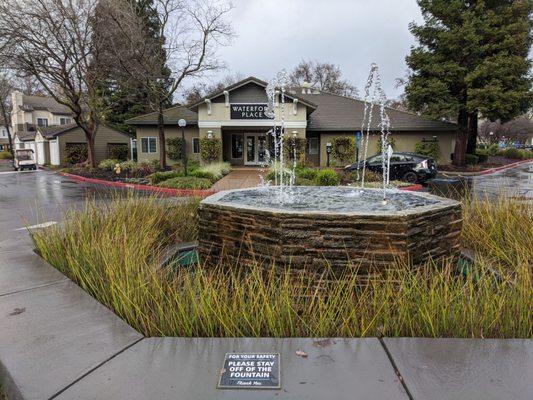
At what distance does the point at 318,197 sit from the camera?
698cm

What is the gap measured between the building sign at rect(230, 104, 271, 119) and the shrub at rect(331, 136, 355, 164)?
5.70m

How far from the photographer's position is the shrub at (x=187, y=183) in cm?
1810

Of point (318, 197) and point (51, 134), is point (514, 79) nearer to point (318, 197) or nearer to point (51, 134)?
point (318, 197)

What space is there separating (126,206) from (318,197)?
3311mm

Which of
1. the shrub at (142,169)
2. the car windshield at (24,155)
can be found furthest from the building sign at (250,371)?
the car windshield at (24,155)

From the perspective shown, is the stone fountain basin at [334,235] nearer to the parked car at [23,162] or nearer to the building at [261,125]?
the building at [261,125]

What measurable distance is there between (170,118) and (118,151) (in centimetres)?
853

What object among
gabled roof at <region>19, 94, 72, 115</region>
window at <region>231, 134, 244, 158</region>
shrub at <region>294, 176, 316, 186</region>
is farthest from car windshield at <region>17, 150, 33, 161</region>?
Answer: gabled roof at <region>19, 94, 72, 115</region>

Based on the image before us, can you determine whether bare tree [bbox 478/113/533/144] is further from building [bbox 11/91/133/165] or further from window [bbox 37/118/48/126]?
window [bbox 37/118/48/126]

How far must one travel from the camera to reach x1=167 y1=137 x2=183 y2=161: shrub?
102 ft

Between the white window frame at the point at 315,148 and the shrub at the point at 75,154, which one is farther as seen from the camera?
the shrub at the point at 75,154

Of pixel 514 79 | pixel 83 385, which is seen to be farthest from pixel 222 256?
pixel 514 79

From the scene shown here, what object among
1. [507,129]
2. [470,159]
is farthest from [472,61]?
[507,129]

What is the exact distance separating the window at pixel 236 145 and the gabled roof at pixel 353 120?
5.81 meters
